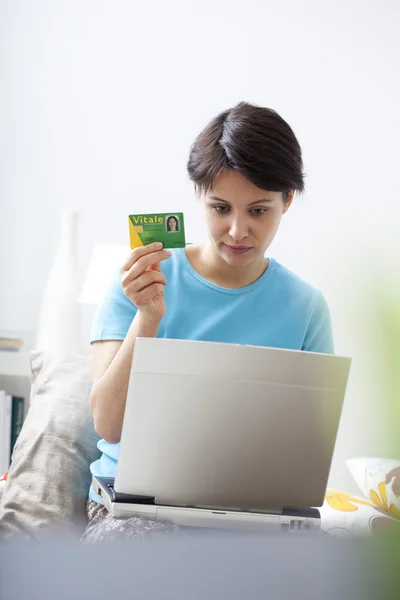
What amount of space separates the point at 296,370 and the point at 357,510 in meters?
0.82

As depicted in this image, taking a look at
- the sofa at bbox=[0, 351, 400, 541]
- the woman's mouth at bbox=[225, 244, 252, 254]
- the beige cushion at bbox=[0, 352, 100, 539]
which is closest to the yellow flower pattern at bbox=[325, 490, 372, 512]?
the sofa at bbox=[0, 351, 400, 541]

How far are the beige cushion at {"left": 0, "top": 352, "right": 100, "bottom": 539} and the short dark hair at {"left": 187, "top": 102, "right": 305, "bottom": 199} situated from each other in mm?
587

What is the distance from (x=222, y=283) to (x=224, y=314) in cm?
7

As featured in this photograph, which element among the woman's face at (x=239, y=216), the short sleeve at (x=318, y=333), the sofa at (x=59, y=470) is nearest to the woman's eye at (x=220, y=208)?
the woman's face at (x=239, y=216)

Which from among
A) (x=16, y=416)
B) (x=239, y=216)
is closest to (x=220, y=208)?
(x=239, y=216)

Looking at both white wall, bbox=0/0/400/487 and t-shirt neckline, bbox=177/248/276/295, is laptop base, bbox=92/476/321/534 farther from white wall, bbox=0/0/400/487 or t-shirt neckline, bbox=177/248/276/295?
white wall, bbox=0/0/400/487

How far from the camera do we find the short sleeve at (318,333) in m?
1.37

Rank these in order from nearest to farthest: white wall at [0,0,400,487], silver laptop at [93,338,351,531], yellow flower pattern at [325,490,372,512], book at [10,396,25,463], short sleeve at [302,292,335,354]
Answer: silver laptop at [93,338,351,531]
short sleeve at [302,292,335,354]
yellow flower pattern at [325,490,372,512]
book at [10,396,25,463]
white wall at [0,0,400,487]

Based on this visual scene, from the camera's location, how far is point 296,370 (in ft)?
2.83

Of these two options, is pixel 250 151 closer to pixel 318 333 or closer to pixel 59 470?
pixel 318 333

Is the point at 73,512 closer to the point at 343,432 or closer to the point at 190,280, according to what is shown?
the point at 190,280

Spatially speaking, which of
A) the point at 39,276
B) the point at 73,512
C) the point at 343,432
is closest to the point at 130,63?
the point at 39,276

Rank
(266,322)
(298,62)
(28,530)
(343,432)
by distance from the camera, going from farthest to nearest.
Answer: (298,62)
(343,432)
(28,530)
(266,322)

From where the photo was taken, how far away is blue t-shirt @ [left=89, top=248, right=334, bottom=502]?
4.14 ft
